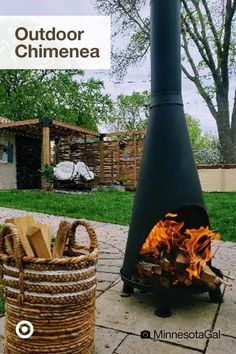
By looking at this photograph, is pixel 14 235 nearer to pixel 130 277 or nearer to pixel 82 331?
pixel 82 331

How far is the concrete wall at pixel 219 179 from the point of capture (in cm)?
1309

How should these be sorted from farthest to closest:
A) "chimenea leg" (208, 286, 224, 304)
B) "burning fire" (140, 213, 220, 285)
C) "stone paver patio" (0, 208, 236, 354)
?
"chimenea leg" (208, 286, 224, 304) < "burning fire" (140, 213, 220, 285) < "stone paver patio" (0, 208, 236, 354)

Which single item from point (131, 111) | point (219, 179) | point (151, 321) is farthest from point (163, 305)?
point (131, 111)

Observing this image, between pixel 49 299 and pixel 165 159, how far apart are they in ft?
4.09

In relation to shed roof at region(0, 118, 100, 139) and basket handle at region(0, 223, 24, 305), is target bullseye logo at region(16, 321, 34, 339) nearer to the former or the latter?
basket handle at region(0, 223, 24, 305)

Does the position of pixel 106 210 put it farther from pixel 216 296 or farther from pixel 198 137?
pixel 198 137

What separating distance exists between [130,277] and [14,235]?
1.18m

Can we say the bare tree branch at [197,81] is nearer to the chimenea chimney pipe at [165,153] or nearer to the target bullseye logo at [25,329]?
the chimenea chimney pipe at [165,153]

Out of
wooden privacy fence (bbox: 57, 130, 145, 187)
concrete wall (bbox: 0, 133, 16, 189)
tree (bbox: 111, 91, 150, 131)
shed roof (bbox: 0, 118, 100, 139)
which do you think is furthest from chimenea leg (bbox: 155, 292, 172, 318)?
tree (bbox: 111, 91, 150, 131)

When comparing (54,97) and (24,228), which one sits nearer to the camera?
(24,228)

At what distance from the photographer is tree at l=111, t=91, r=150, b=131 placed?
112 ft

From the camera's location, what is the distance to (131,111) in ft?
116

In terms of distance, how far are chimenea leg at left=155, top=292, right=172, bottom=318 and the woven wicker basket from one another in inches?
27.8

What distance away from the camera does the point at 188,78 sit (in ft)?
52.3
